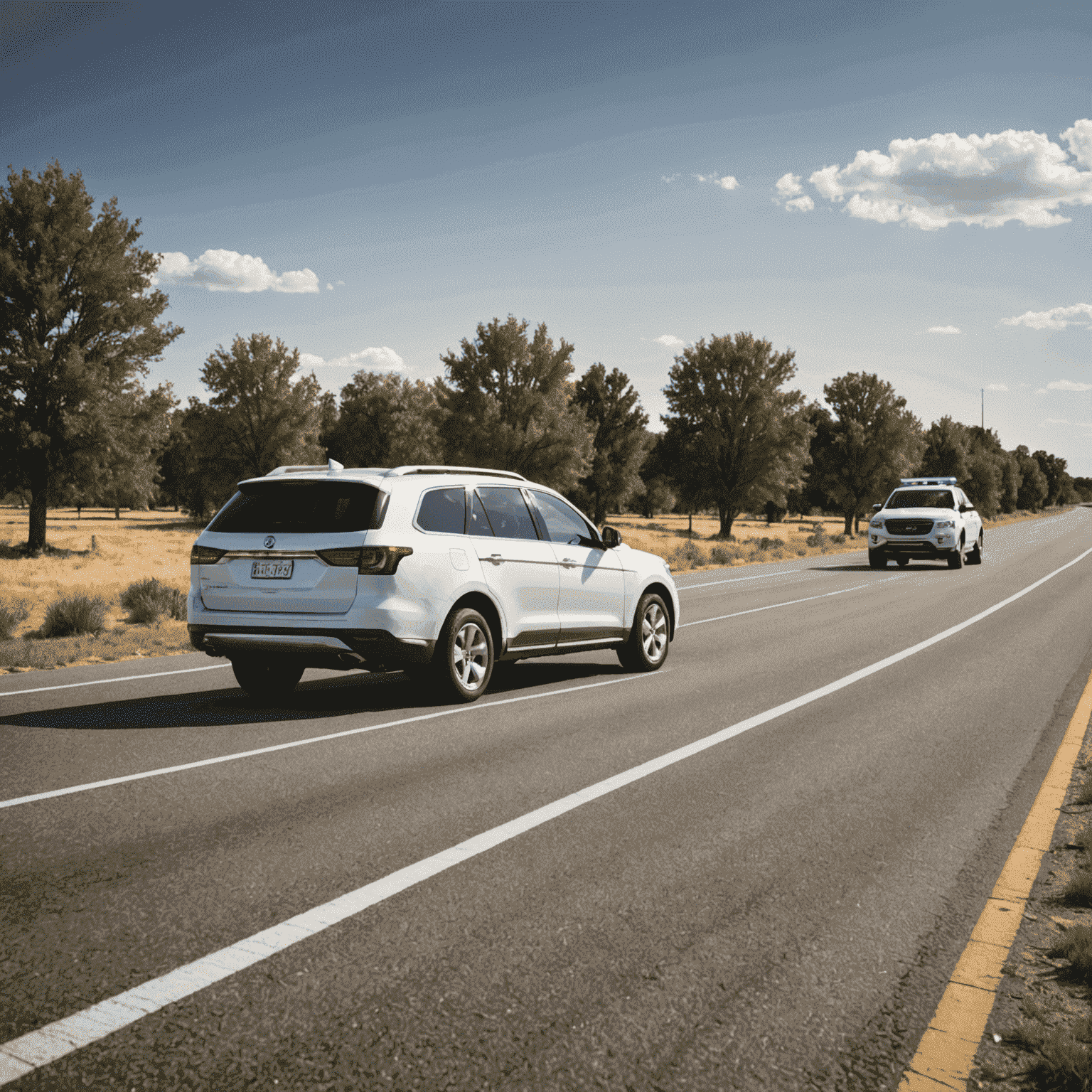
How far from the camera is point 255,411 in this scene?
196 ft

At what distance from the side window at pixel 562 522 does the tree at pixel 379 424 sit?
6954 centimetres

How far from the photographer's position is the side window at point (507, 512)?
9.10 m

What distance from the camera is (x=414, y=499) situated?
834cm

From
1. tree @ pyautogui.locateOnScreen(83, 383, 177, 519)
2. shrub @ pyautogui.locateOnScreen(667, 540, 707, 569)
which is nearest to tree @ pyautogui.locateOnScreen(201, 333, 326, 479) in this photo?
tree @ pyautogui.locateOnScreen(83, 383, 177, 519)

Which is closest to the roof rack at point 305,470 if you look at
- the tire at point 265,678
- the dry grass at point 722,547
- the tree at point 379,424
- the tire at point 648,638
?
the tire at point 265,678

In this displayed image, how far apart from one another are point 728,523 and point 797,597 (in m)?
40.9

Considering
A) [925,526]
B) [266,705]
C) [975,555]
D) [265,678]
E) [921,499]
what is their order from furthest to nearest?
[975,555] → [921,499] → [925,526] → [265,678] → [266,705]

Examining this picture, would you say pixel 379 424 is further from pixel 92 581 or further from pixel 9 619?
pixel 9 619

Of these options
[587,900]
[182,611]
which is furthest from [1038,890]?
[182,611]

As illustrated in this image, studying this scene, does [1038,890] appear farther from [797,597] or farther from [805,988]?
[797,597]

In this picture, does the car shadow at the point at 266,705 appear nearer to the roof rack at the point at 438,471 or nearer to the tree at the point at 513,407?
the roof rack at the point at 438,471

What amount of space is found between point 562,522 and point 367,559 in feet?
8.65

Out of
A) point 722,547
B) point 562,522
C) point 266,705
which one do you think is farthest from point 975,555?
point 266,705

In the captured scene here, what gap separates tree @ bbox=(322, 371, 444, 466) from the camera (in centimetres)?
8012
